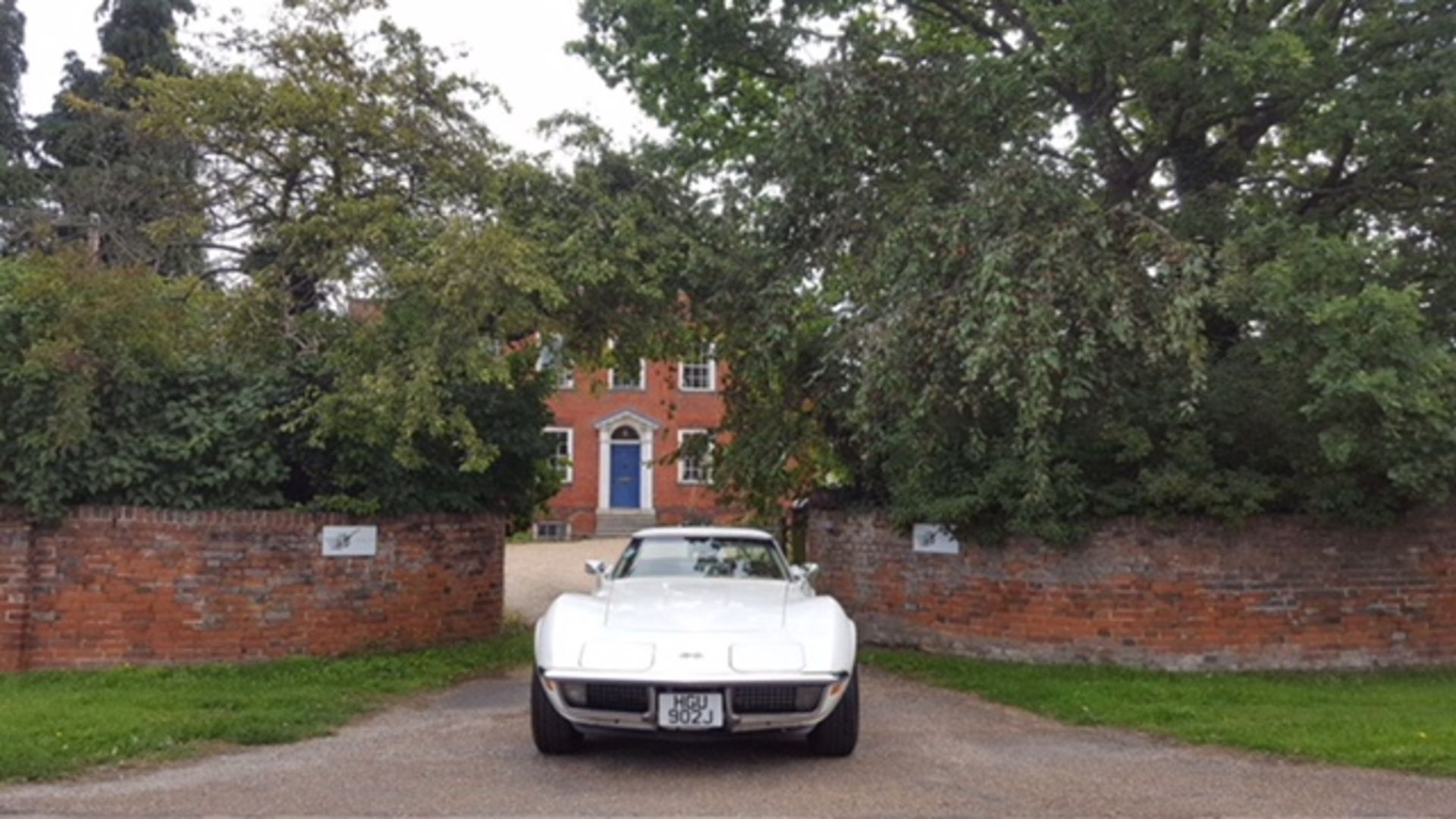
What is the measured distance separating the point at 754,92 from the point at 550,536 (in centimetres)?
2180

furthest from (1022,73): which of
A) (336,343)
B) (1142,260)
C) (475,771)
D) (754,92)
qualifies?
(475,771)

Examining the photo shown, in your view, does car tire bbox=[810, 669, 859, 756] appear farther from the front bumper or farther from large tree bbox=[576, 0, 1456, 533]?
large tree bbox=[576, 0, 1456, 533]

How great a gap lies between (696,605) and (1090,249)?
4.84 metres

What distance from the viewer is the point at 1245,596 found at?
11.2 m

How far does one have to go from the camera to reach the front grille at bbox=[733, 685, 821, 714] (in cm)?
653

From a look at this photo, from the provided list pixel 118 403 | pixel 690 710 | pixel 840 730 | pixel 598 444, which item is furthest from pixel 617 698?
pixel 598 444

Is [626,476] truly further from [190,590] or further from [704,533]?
[704,533]

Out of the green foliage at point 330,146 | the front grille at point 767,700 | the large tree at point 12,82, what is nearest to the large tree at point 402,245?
the green foliage at point 330,146

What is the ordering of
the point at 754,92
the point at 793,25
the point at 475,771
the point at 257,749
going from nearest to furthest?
the point at 475,771 < the point at 257,749 < the point at 793,25 < the point at 754,92

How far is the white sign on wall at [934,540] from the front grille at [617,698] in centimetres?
624

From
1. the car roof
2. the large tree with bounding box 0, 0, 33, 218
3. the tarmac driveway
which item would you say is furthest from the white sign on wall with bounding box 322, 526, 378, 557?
the large tree with bounding box 0, 0, 33, 218

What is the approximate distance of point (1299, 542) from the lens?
11.3 metres

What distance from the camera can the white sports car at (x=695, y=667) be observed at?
6516 millimetres

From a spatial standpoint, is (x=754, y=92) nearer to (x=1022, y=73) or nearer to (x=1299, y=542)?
(x=1022, y=73)
